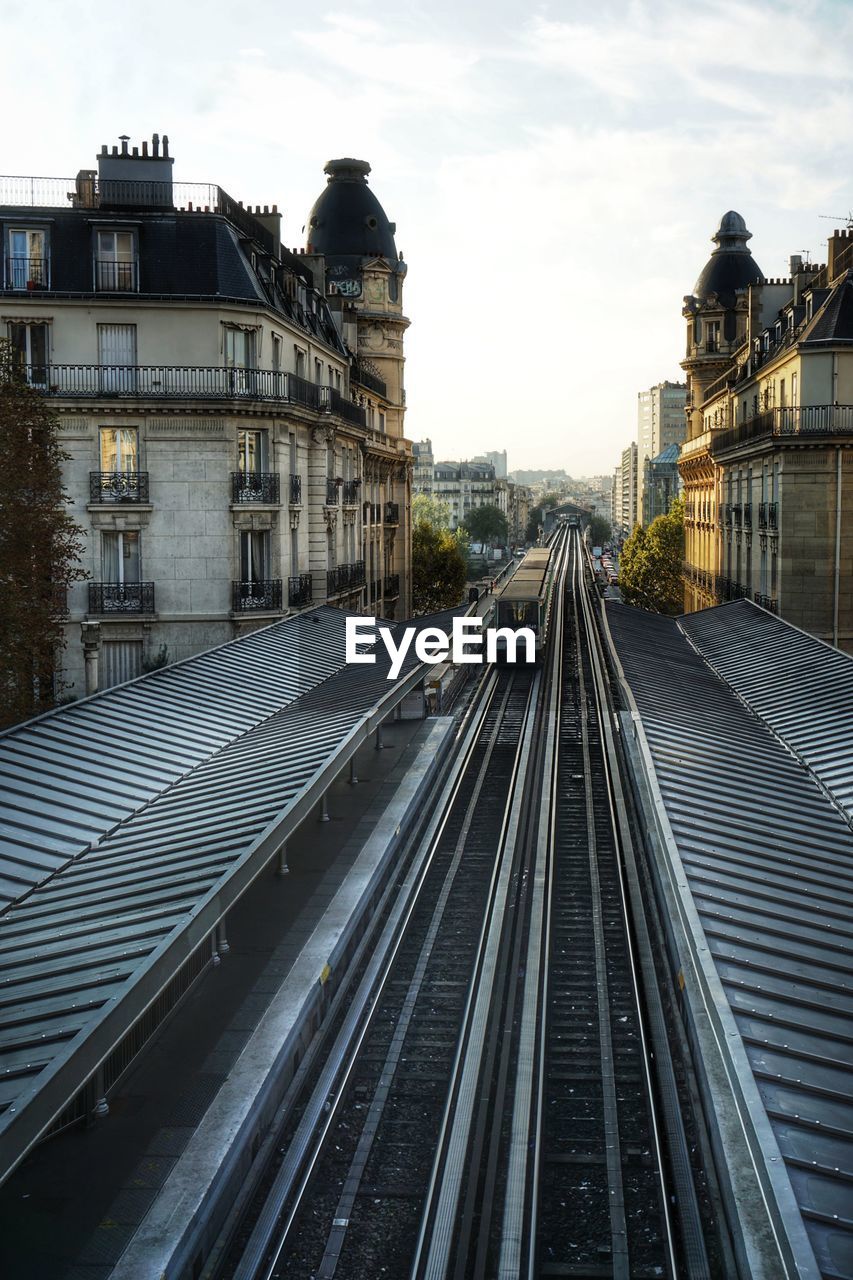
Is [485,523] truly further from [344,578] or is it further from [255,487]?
[255,487]

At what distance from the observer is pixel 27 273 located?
115 ft

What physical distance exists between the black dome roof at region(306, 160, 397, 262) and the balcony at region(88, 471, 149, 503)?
3525 centimetres

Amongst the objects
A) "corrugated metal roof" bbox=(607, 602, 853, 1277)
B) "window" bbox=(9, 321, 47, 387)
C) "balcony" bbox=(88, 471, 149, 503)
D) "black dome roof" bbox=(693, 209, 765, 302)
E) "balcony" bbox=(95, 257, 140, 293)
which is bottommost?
"corrugated metal roof" bbox=(607, 602, 853, 1277)

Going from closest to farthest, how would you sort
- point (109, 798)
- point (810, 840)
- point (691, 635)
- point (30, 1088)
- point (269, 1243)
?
point (30, 1088) → point (269, 1243) → point (810, 840) → point (109, 798) → point (691, 635)

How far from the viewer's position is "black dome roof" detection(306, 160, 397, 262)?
6650 centimetres

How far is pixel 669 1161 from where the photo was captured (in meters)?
12.9

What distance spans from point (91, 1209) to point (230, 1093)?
2.35m

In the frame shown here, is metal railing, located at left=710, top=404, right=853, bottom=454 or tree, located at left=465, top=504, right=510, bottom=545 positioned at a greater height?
tree, located at left=465, top=504, right=510, bottom=545

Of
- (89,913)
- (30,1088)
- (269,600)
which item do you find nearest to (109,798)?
(89,913)

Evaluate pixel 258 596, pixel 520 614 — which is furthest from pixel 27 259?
pixel 520 614

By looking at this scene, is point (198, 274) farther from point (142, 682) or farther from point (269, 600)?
point (142, 682)

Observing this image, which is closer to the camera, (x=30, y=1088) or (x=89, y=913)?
(x=30, y=1088)

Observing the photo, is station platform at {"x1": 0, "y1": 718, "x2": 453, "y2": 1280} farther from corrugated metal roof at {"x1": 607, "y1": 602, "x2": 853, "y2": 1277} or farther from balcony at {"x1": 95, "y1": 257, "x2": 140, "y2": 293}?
balcony at {"x1": 95, "y1": 257, "x2": 140, "y2": 293}

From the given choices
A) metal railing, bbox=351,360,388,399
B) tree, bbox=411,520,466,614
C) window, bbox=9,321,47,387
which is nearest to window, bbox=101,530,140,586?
window, bbox=9,321,47,387
